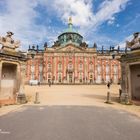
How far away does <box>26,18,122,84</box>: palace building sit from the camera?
65.0m

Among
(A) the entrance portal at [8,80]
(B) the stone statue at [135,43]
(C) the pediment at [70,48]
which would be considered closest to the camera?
(A) the entrance portal at [8,80]

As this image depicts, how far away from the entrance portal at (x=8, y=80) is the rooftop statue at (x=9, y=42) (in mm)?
1369

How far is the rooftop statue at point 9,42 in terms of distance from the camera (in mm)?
11969

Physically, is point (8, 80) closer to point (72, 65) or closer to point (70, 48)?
point (72, 65)

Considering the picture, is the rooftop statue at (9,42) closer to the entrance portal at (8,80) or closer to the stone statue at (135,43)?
the entrance portal at (8,80)

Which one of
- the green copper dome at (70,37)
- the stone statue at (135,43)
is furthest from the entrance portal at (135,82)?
the green copper dome at (70,37)

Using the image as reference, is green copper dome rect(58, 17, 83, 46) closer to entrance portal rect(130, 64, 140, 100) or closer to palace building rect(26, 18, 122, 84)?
palace building rect(26, 18, 122, 84)

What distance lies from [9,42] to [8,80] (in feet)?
9.82

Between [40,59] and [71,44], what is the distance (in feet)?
48.0

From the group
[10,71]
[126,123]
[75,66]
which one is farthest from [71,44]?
[126,123]

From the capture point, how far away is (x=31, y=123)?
6.52 meters

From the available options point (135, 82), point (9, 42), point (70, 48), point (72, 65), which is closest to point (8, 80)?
point (9, 42)

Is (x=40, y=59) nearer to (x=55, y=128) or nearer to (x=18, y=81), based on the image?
(x=18, y=81)

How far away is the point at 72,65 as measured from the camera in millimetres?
65875
